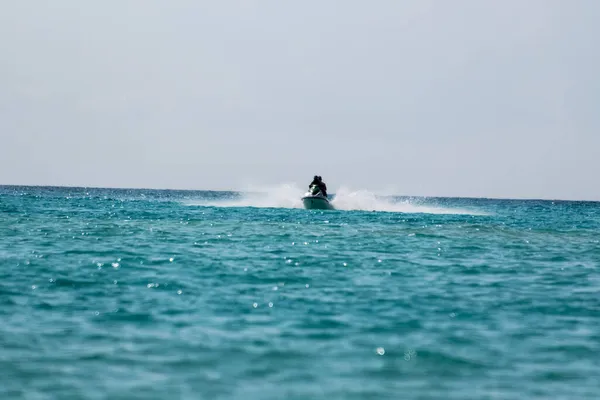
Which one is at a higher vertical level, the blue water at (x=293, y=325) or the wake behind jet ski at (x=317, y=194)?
the wake behind jet ski at (x=317, y=194)

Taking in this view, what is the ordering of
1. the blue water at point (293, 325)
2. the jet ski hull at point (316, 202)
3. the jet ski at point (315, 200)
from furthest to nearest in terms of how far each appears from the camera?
the jet ski hull at point (316, 202) → the jet ski at point (315, 200) → the blue water at point (293, 325)

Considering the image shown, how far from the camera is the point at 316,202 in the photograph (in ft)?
173

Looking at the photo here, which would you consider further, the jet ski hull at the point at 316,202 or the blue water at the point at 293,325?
the jet ski hull at the point at 316,202

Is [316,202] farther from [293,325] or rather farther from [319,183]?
[293,325]

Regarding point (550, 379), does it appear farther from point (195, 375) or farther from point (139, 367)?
point (139, 367)

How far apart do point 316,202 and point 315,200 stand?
0.39m

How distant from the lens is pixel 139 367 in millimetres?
8516

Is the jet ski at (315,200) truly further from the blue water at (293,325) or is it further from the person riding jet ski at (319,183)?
the blue water at (293,325)

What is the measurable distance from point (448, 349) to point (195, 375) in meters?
3.62

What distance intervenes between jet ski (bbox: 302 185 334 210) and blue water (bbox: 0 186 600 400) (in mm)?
30276

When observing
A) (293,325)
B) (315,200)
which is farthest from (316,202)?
(293,325)

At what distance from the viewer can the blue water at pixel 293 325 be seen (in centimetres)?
811

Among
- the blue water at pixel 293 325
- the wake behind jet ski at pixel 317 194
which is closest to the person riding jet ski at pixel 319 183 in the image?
the wake behind jet ski at pixel 317 194

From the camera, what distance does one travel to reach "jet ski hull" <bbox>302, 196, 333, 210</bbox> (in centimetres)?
5212
